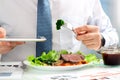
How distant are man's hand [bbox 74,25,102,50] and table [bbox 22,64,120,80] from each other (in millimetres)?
147

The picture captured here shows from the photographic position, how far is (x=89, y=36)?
1208 mm

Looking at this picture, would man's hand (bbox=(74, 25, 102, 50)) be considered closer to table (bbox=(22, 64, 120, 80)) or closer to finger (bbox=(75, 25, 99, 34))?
finger (bbox=(75, 25, 99, 34))

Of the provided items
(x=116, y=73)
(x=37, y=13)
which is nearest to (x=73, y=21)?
(x=37, y=13)

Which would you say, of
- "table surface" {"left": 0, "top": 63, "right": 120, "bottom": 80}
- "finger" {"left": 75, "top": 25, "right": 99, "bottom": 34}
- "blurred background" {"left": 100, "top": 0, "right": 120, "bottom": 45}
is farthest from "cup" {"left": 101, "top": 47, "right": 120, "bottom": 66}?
"blurred background" {"left": 100, "top": 0, "right": 120, "bottom": 45}

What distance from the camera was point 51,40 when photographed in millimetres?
1411

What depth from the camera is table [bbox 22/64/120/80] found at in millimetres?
934

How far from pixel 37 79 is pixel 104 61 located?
1.20 ft

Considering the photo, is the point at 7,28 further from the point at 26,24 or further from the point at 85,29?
the point at 85,29

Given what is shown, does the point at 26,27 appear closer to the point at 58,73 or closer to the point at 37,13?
the point at 37,13

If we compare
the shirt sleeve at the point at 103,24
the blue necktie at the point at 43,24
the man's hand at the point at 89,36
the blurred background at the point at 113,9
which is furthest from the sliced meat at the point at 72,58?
the blurred background at the point at 113,9

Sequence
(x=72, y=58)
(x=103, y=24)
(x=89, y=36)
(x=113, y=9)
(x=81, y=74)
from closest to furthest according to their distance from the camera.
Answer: (x=81, y=74), (x=72, y=58), (x=89, y=36), (x=103, y=24), (x=113, y=9)

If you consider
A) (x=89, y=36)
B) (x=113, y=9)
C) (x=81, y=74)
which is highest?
(x=113, y=9)

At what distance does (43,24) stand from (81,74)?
46 centimetres

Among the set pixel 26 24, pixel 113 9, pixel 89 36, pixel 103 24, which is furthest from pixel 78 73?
pixel 113 9
